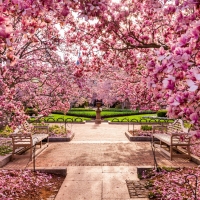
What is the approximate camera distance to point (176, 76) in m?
2.60

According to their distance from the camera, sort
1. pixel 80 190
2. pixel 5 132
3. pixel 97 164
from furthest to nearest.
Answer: pixel 5 132 < pixel 97 164 < pixel 80 190

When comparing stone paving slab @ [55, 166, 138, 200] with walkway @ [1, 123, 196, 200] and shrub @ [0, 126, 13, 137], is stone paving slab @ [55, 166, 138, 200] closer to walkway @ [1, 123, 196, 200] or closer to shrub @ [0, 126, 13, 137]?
walkway @ [1, 123, 196, 200]

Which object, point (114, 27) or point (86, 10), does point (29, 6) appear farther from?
point (114, 27)

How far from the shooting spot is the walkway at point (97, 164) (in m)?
5.47

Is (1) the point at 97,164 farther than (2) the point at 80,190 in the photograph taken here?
Yes

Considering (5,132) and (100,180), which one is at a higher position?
(5,132)

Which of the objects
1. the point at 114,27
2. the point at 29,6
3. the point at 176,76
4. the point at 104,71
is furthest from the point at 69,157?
the point at 104,71

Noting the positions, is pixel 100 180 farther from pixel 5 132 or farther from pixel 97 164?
pixel 5 132

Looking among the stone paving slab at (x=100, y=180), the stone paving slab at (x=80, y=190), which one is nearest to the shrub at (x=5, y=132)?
the stone paving slab at (x=100, y=180)

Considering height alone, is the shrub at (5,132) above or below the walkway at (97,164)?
above

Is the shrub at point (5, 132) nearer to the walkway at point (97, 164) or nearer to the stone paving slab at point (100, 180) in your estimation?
the walkway at point (97, 164)

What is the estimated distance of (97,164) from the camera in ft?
25.6

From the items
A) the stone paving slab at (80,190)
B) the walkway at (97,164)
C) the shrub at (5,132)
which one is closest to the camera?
the stone paving slab at (80,190)

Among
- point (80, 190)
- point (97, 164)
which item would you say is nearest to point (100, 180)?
point (80, 190)
